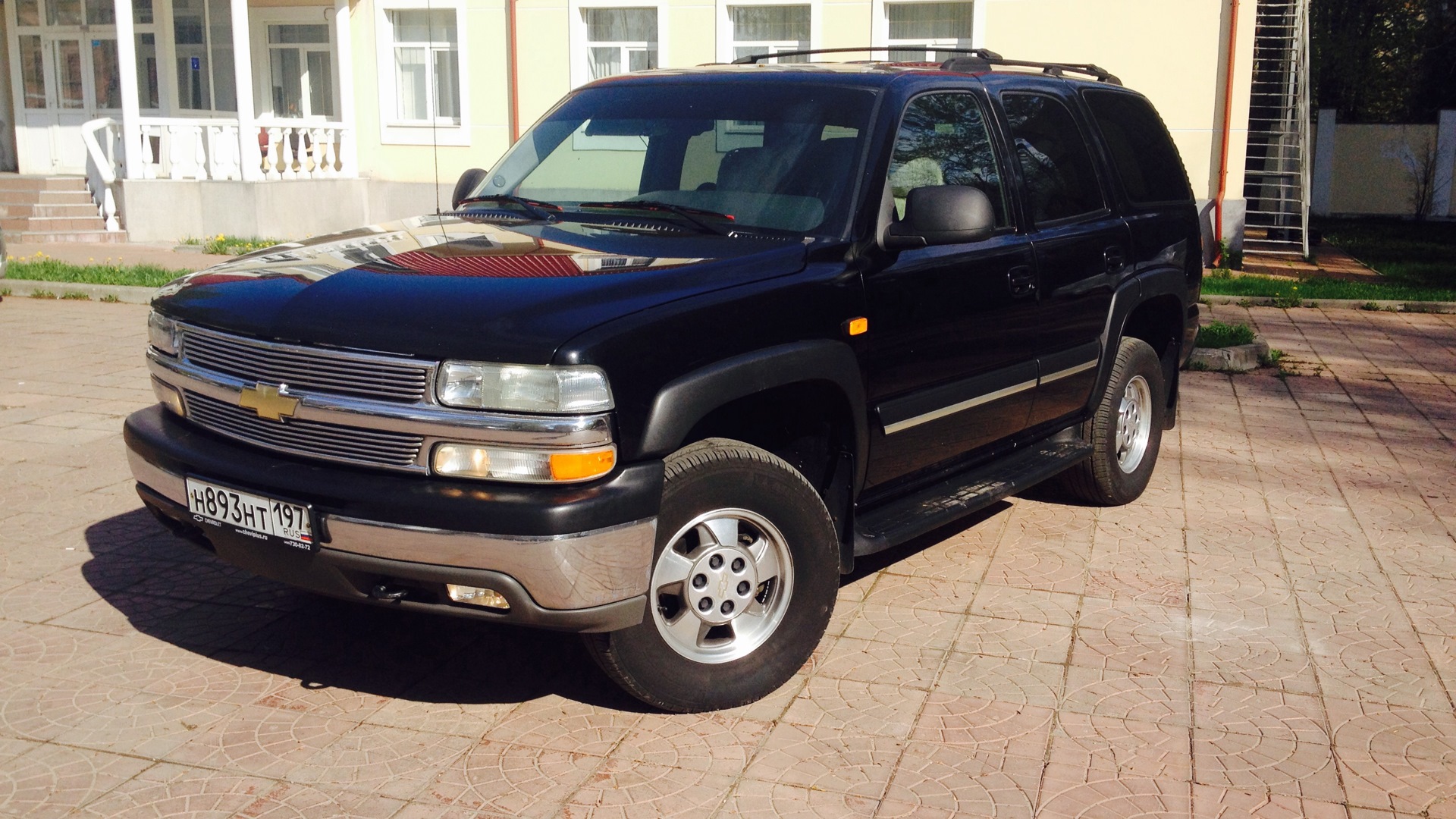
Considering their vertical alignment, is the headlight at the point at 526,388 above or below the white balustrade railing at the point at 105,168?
below

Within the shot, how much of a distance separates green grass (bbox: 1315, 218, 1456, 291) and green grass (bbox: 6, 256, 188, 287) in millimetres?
13464

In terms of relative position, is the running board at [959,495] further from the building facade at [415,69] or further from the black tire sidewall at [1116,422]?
the building facade at [415,69]

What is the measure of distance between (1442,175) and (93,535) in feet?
83.7

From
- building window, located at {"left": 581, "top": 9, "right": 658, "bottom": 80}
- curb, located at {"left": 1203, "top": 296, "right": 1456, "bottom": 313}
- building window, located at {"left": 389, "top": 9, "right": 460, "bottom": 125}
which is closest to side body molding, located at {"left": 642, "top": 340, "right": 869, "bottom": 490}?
curb, located at {"left": 1203, "top": 296, "right": 1456, "bottom": 313}

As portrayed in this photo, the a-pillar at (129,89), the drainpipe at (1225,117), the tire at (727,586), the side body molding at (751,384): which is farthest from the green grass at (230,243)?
the tire at (727,586)

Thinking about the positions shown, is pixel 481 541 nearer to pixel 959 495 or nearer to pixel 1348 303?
pixel 959 495

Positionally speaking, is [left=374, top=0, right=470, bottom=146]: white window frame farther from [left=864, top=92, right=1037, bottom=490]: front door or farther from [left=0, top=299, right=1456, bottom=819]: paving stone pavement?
[left=864, top=92, right=1037, bottom=490]: front door

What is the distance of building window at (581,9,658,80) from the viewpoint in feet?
58.4

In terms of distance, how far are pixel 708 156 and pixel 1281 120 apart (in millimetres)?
14578

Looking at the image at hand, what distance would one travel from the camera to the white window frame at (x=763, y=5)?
55.9ft

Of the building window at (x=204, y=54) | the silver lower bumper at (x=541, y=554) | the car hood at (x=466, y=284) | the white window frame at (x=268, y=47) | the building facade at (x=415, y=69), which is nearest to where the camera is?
the silver lower bumper at (x=541, y=554)

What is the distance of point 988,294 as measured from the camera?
5.04 metres

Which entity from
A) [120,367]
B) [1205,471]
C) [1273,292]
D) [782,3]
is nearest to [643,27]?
[782,3]

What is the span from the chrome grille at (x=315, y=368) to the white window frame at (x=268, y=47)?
54.6ft
